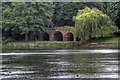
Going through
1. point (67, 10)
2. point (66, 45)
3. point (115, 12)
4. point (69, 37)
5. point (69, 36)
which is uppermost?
point (67, 10)

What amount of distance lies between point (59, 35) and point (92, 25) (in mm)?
15557

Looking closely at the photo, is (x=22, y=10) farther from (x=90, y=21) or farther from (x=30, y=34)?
(x=90, y=21)

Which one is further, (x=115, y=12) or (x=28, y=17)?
(x=115, y=12)

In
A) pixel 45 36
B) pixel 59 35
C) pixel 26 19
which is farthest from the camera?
pixel 59 35

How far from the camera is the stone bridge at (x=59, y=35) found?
264 feet

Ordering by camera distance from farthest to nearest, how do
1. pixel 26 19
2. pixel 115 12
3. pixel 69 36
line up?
1. pixel 69 36
2. pixel 115 12
3. pixel 26 19

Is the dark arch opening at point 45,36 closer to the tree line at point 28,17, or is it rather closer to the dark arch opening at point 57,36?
the dark arch opening at point 57,36

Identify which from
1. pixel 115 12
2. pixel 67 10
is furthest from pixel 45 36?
pixel 115 12

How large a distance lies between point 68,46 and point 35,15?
1084 cm

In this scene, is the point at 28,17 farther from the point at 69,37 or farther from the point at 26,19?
the point at 69,37

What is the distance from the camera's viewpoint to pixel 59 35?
84.4 m

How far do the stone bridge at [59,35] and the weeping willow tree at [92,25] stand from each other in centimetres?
776

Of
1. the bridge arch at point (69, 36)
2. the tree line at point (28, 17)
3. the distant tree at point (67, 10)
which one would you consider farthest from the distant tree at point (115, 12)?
the bridge arch at point (69, 36)

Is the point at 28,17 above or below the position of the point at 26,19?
above
